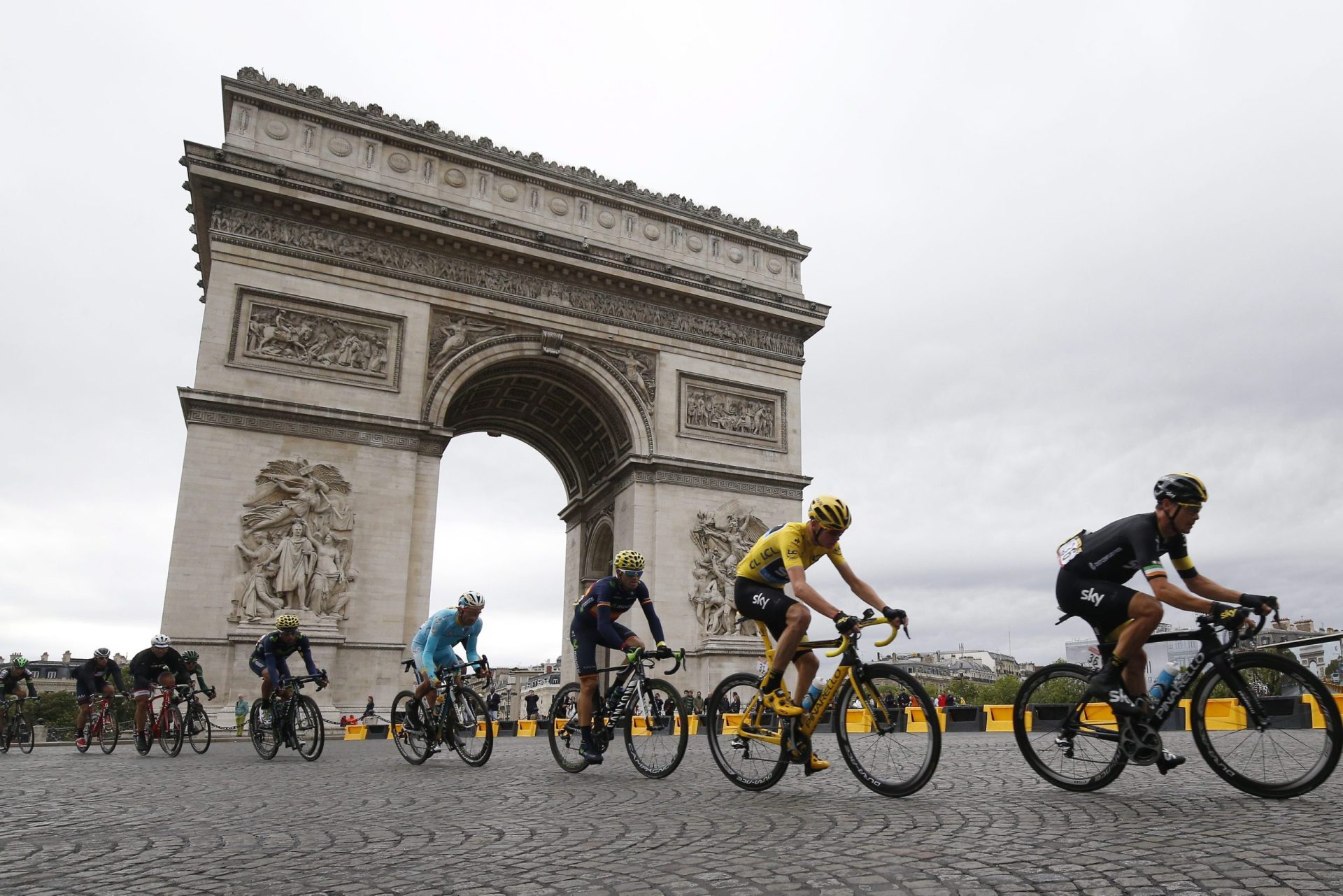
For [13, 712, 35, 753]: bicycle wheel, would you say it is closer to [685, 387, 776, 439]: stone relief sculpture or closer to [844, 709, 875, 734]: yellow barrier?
[844, 709, 875, 734]: yellow barrier

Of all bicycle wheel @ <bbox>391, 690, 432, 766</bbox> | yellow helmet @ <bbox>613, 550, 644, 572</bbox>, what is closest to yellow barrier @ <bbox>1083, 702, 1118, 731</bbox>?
yellow helmet @ <bbox>613, 550, 644, 572</bbox>

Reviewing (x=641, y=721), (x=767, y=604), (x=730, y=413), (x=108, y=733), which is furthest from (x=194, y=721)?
(x=730, y=413)

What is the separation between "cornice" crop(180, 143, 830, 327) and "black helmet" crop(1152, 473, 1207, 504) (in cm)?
2164

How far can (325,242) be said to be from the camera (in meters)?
23.2

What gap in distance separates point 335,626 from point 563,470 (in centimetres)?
1233

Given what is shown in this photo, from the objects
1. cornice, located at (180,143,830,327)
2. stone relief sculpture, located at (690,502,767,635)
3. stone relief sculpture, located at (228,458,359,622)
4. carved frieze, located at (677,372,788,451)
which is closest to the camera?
stone relief sculpture, located at (228,458,359,622)

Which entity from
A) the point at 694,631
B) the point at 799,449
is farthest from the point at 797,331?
the point at 694,631

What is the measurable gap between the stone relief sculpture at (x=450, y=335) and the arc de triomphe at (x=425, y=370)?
0.06m

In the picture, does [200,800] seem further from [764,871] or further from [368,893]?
[764,871]

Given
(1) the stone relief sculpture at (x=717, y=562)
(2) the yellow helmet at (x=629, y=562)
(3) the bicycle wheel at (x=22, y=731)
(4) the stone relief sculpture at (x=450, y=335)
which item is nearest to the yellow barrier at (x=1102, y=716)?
(2) the yellow helmet at (x=629, y=562)

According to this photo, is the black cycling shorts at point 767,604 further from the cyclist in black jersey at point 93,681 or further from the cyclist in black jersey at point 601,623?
the cyclist in black jersey at point 93,681

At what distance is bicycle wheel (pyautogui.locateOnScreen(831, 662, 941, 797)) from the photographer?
528 cm

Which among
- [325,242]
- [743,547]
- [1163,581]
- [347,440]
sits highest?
[325,242]

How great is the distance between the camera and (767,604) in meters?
6.18
